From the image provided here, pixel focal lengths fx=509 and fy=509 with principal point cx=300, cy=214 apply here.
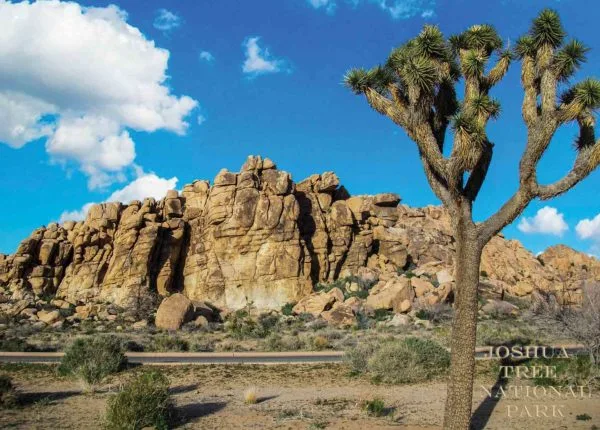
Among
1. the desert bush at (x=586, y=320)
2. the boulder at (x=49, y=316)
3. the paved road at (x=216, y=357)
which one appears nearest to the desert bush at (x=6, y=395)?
the paved road at (x=216, y=357)

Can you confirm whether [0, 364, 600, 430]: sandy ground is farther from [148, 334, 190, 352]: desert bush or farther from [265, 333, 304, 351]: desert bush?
[265, 333, 304, 351]: desert bush

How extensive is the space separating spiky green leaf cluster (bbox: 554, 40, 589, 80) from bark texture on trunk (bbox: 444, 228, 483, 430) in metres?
4.35

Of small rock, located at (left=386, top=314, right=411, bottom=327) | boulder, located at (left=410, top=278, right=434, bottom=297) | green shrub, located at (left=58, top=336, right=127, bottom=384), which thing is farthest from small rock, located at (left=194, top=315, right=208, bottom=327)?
green shrub, located at (left=58, top=336, right=127, bottom=384)

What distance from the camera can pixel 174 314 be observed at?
3556 cm

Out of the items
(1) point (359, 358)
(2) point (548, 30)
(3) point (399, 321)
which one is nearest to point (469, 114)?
(2) point (548, 30)

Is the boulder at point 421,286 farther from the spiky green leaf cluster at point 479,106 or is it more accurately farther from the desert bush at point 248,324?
the spiky green leaf cluster at point 479,106

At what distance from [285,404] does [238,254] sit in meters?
33.6

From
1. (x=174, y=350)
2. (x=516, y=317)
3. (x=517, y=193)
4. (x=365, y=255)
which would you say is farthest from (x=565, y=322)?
(x=365, y=255)

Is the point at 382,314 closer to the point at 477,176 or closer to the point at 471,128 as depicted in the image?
the point at 477,176

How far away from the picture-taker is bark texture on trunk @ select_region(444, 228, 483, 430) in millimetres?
9258

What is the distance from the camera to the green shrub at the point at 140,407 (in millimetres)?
9523

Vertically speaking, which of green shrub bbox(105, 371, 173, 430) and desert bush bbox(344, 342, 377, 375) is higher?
desert bush bbox(344, 342, 377, 375)

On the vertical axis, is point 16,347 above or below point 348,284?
below

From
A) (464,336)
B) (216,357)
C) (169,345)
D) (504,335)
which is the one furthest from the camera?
(504,335)
